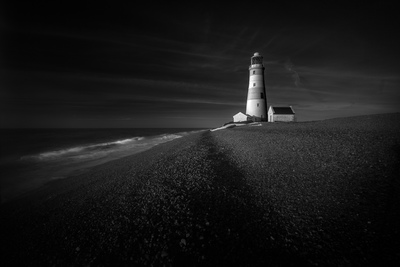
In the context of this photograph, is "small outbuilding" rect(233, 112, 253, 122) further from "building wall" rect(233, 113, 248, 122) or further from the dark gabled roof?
the dark gabled roof

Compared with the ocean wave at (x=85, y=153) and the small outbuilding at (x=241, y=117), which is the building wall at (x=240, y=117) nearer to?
the small outbuilding at (x=241, y=117)

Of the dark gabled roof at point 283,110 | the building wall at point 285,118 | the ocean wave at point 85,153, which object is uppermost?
the dark gabled roof at point 283,110

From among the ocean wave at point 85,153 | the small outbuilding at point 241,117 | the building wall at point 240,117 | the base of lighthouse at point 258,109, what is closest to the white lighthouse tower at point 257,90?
the base of lighthouse at point 258,109

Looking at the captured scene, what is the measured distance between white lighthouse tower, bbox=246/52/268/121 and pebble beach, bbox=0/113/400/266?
22423 mm

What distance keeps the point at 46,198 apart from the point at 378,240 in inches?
632

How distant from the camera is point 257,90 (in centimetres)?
3241

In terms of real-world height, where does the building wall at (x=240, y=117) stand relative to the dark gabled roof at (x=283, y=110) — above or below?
below

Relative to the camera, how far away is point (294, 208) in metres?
5.80

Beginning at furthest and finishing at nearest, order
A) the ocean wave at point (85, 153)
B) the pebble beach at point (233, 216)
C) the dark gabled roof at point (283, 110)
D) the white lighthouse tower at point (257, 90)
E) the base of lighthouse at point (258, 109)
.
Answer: the dark gabled roof at point (283, 110) < the base of lighthouse at point (258, 109) < the white lighthouse tower at point (257, 90) < the ocean wave at point (85, 153) < the pebble beach at point (233, 216)

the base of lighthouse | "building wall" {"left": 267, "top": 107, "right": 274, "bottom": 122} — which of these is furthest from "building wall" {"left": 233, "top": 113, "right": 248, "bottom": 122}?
"building wall" {"left": 267, "top": 107, "right": 274, "bottom": 122}

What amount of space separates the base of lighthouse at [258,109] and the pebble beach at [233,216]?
22258mm

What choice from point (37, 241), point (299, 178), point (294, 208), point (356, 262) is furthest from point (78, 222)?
point (299, 178)

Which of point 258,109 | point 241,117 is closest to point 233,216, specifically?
point 258,109

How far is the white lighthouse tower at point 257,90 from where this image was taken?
1270 inches
